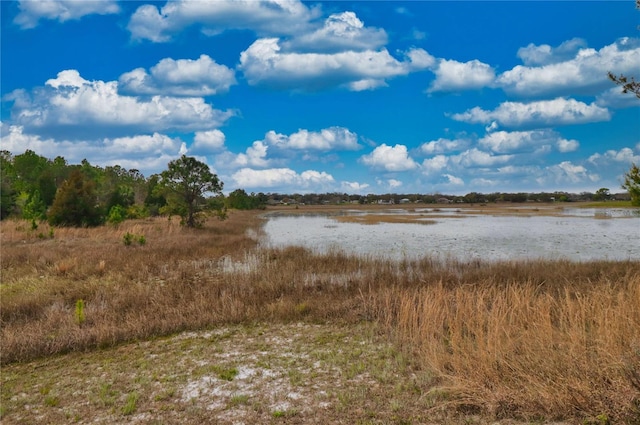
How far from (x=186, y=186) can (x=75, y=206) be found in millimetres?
8385

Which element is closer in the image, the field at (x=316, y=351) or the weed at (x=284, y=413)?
the field at (x=316, y=351)

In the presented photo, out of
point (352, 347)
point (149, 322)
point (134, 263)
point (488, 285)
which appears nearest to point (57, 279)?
point (134, 263)

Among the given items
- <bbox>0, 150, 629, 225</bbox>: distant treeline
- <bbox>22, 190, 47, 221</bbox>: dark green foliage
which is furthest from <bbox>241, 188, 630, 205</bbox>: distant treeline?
<bbox>22, 190, 47, 221</bbox>: dark green foliage

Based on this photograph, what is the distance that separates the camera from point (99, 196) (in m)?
51.4

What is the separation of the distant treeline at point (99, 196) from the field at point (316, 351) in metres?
20.3

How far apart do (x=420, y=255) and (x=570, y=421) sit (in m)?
16.4

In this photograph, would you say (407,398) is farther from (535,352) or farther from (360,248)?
(360,248)

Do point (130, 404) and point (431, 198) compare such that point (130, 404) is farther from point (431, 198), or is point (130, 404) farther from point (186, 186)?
point (431, 198)

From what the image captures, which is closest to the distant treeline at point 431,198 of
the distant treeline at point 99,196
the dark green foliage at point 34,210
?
the distant treeline at point 99,196

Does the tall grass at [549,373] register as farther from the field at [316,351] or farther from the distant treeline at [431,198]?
the distant treeline at [431,198]

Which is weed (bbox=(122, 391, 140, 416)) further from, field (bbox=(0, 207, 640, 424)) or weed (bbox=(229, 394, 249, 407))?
weed (bbox=(229, 394, 249, 407))

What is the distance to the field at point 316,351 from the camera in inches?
206

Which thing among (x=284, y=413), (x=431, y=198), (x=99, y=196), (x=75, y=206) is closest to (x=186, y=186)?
(x=75, y=206)

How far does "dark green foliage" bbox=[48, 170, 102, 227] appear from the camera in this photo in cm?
3219
